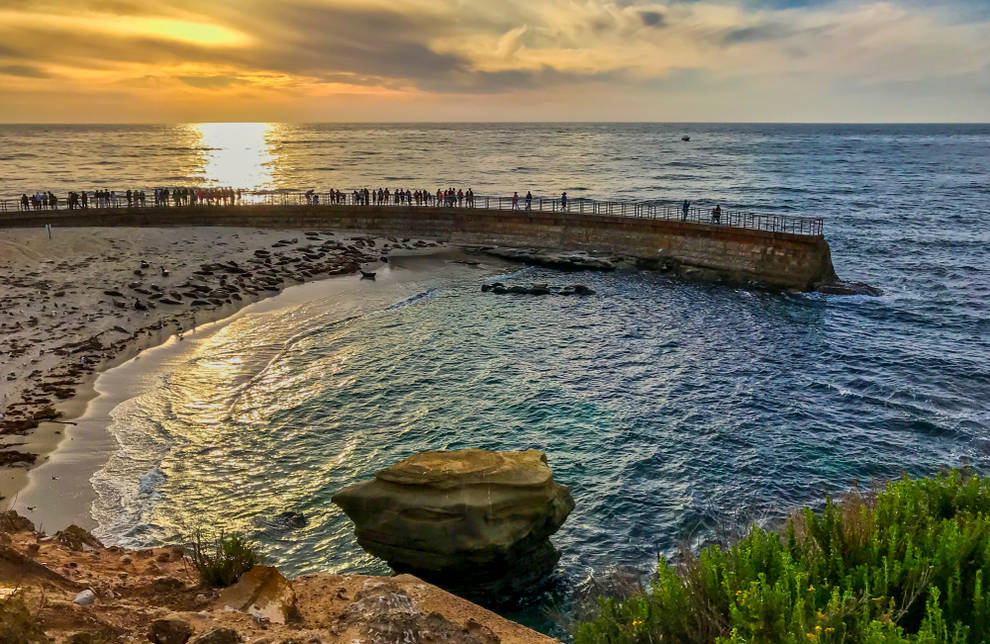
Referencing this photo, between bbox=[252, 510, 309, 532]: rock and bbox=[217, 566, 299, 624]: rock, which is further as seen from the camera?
bbox=[252, 510, 309, 532]: rock

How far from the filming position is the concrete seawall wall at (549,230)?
41.1 m

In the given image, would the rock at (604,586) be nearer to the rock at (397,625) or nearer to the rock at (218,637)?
the rock at (397,625)

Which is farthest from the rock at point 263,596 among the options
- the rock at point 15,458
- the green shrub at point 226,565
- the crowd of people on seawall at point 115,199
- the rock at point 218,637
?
the crowd of people on seawall at point 115,199

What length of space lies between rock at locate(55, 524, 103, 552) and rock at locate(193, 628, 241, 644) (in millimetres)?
6390

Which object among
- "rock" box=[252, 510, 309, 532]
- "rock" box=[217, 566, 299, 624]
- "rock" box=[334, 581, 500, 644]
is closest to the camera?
"rock" box=[334, 581, 500, 644]

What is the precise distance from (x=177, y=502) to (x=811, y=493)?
56.4ft

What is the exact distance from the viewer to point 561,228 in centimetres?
5128

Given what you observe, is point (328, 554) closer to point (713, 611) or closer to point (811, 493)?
point (713, 611)

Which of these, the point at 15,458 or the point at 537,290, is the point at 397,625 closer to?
the point at 15,458

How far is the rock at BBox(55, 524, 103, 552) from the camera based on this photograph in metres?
12.7

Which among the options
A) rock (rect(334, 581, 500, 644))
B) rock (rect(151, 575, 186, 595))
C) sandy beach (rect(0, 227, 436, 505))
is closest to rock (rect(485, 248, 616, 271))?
sandy beach (rect(0, 227, 436, 505))

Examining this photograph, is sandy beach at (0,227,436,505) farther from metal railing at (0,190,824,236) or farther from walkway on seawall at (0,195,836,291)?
metal railing at (0,190,824,236)

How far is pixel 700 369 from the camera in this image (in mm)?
28031

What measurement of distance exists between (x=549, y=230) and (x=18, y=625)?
46.7 metres
